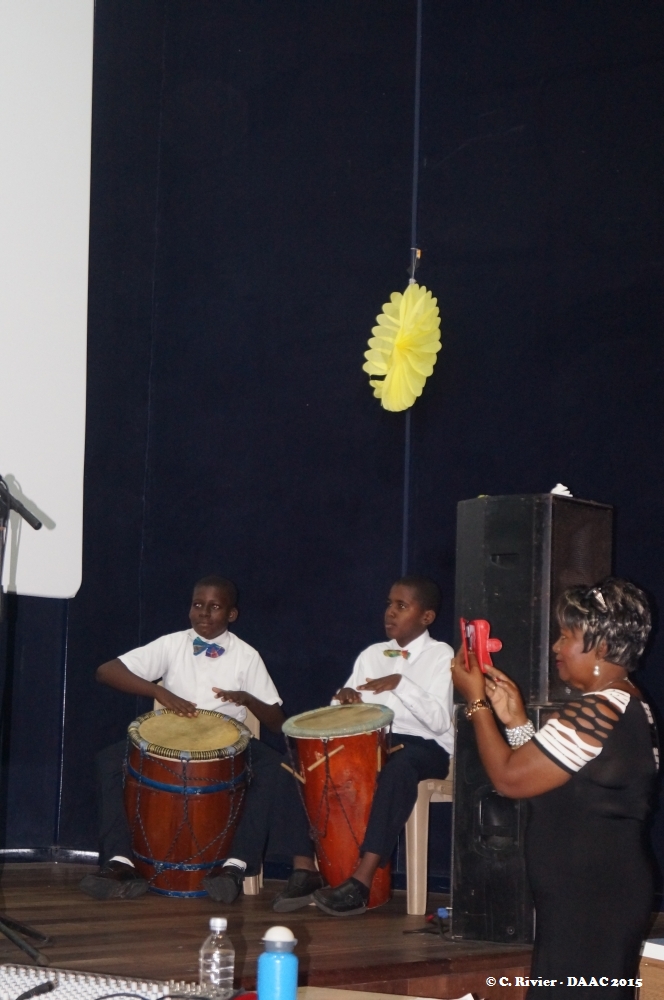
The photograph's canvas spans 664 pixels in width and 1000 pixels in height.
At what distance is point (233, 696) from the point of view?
179 inches

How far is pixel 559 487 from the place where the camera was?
3566 mm

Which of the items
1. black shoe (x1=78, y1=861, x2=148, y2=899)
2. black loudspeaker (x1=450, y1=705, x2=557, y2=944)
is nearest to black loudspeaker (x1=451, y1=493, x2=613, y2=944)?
black loudspeaker (x1=450, y1=705, x2=557, y2=944)

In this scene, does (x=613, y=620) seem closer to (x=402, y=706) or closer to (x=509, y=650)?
(x=509, y=650)

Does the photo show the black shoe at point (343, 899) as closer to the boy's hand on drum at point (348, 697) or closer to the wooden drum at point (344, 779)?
the wooden drum at point (344, 779)

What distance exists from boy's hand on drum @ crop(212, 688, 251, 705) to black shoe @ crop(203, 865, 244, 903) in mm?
666

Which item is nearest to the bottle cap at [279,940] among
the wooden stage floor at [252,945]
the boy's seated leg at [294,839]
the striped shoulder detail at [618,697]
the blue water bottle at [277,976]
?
the blue water bottle at [277,976]

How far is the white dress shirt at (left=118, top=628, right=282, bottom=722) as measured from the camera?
4.69 meters

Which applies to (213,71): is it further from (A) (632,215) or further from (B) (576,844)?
(B) (576,844)

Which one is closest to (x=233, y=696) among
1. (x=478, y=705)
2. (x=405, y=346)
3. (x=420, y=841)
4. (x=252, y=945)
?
(x=420, y=841)

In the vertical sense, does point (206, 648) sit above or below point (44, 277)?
below

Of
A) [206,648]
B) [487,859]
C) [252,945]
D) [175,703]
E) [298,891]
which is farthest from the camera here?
[206,648]

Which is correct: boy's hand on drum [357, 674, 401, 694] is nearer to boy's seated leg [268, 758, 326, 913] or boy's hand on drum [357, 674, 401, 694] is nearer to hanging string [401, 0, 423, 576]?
boy's seated leg [268, 758, 326, 913]

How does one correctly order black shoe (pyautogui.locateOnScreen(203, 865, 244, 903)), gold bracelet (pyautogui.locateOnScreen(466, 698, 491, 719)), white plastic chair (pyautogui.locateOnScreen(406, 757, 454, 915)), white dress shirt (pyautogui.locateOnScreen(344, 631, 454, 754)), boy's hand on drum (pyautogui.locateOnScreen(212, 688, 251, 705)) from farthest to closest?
boy's hand on drum (pyautogui.locateOnScreen(212, 688, 251, 705)) < white dress shirt (pyautogui.locateOnScreen(344, 631, 454, 754)) < black shoe (pyautogui.locateOnScreen(203, 865, 244, 903)) < white plastic chair (pyautogui.locateOnScreen(406, 757, 454, 915)) < gold bracelet (pyautogui.locateOnScreen(466, 698, 491, 719))

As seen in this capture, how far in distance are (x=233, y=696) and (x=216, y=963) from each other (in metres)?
2.53
